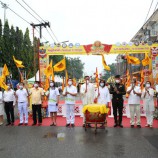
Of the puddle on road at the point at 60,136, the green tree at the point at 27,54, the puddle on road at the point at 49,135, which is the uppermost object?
the green tree at the point at 27,54

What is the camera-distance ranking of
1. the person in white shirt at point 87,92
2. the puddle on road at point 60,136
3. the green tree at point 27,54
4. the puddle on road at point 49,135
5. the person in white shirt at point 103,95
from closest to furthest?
the puddle on road at point 60,136 < the puddle on road at point 49,135 < the person in white shirt at point 103,95 < the person in white shirt at point 87,92 < the green tree at point 27,54

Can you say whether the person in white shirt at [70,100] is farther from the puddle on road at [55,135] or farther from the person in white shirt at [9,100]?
the person in white shirt at [9,100]

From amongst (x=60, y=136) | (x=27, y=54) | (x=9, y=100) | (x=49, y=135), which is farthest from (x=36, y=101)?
(x=27, y=54)

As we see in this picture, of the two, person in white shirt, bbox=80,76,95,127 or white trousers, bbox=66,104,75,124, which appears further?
person in white shirt, bbox=80,76,95,127

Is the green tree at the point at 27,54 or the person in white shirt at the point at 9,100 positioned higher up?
the green tree at the point at 27,54

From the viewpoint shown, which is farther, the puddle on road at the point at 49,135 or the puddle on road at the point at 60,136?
the puddle on road at the point at 49,135

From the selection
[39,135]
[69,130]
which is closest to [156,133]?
[69,130]

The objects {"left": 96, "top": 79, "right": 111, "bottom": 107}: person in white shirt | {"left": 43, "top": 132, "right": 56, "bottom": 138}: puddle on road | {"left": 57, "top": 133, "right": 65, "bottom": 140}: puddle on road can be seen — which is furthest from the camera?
{"left": 96, "top": 79, "right": 111, "bottom": 107}: person in white shirt

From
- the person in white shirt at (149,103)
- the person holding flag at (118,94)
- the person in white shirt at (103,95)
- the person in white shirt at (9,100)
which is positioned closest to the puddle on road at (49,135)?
the person in white shirt at (103,95)

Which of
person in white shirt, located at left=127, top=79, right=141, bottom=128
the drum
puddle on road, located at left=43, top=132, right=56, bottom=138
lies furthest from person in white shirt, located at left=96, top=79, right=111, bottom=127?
puddle on road, located at left=43, top=132, right=56, bottom=138

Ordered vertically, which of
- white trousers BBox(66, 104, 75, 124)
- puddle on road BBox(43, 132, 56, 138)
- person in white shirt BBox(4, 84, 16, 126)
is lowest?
puddle on road BBox(43, 132, 56, 138)

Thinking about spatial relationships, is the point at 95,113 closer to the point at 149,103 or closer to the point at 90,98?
the point at 90,98

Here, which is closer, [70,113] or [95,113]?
[95,113]

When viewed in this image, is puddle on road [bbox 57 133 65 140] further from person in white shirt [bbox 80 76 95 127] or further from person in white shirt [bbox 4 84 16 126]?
person in white shirt [bbox 4 84 16 126]
